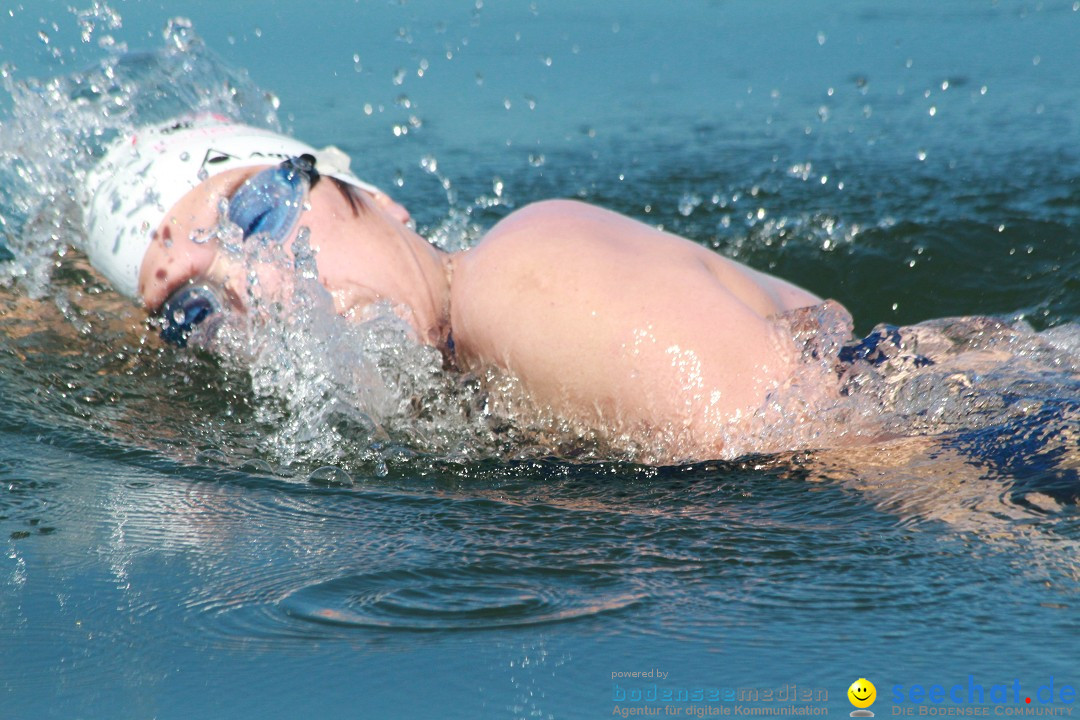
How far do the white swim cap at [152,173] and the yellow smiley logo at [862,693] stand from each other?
1.69m

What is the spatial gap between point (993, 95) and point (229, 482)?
4.13 m

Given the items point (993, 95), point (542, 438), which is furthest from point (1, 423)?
point (993, 95)

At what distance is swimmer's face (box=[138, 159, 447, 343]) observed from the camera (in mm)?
2443

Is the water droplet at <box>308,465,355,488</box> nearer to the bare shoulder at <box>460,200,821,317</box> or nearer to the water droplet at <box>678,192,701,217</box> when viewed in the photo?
the bare shoulder at <box>460,200,821,317</box>

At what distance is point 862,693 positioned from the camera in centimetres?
142

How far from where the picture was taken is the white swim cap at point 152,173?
2627mm

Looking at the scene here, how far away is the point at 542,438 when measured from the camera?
7.64 ft

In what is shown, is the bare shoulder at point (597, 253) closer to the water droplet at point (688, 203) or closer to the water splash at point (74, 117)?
the water splash at point (74, 117)

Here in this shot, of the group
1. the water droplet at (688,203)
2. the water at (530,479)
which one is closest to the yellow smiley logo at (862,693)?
the water at (530,479)

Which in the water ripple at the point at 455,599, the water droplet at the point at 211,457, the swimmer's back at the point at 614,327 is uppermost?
the swimmer's back at the point at 614,327

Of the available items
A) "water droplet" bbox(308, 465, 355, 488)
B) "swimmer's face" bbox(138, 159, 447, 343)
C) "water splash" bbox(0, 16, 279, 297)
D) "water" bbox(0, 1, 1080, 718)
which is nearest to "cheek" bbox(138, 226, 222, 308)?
"swimmer's face" bbox(138, 159, 447, 343)

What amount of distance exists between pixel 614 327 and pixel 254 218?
2.70 ft

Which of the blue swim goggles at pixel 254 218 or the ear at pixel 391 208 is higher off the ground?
the ear at pixel 391 208

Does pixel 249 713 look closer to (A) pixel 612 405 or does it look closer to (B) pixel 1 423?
(A) pixel 612 405
